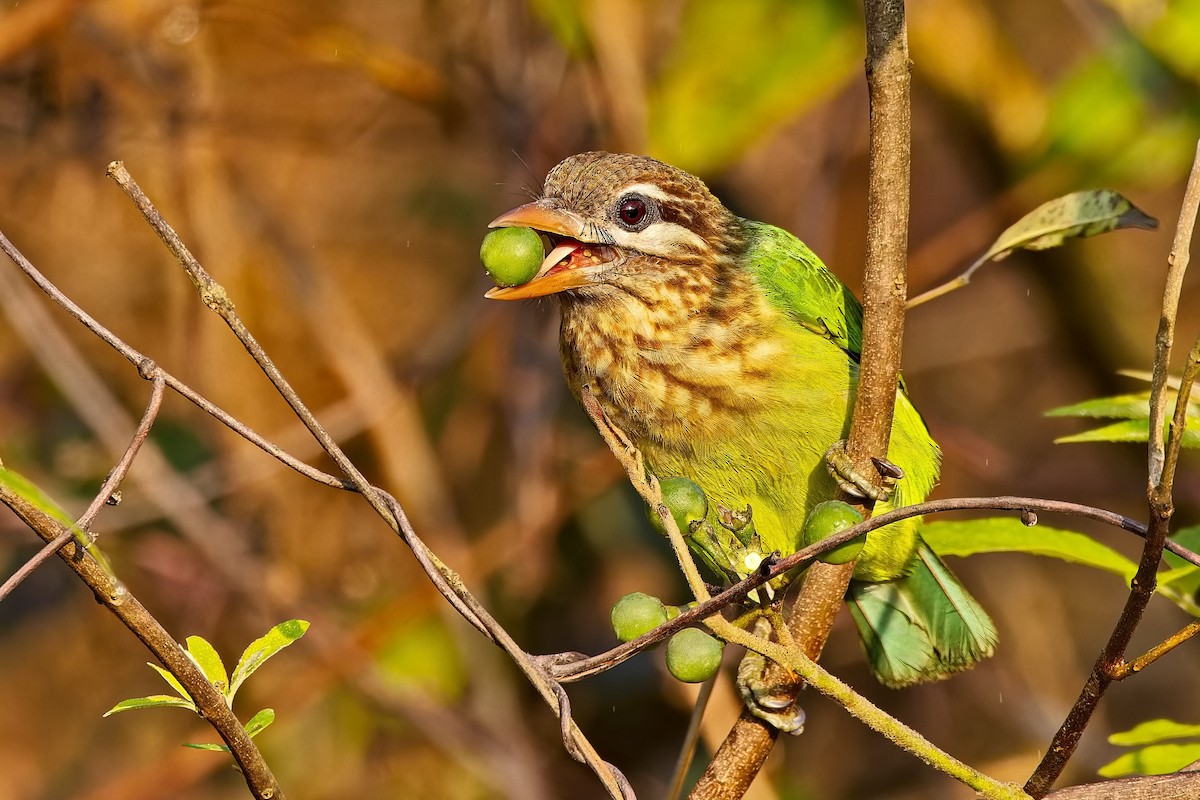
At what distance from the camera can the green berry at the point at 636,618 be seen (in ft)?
5.34

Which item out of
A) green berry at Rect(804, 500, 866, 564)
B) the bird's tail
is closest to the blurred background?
the bird's tail

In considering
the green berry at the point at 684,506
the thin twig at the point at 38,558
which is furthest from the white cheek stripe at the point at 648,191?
the thin twig at the point at 38,558

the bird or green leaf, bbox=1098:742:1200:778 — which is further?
the bird

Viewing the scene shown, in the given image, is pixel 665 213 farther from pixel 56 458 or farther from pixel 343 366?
pixel 56 458

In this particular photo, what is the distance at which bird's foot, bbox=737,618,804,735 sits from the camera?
239cm

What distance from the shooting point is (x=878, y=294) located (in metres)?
1.96

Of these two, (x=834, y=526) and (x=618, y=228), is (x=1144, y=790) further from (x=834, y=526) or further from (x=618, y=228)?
(x=618, y=228)

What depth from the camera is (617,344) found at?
10.0ft

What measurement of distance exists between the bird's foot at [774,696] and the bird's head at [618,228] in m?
0.96

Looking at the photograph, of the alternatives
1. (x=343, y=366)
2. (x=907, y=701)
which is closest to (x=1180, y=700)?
(x=907, y=701)

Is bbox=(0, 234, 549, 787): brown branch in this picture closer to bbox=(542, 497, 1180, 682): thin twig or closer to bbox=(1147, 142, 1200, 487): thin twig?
bbox=(542, 497, 1180, 682): thin twig

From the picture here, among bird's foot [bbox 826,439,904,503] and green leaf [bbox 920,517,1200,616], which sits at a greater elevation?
bird's foot [bbox 826,439,904,503]

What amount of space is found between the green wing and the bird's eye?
296 millimetres

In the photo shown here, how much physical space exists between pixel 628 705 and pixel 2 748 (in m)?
2.53
